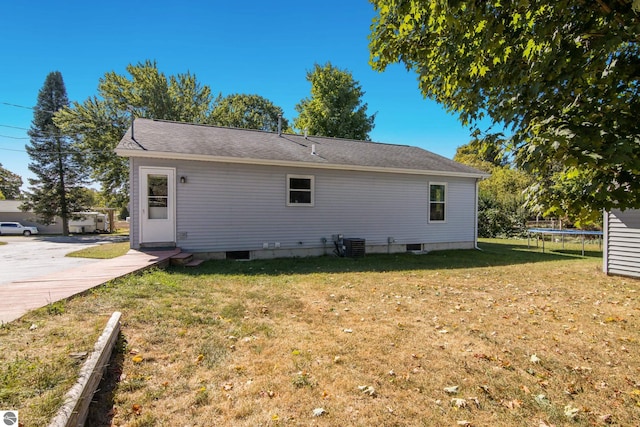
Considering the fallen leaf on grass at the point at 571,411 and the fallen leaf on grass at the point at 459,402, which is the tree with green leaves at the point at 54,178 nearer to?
the fallen leaf on grass at the point at 459,402

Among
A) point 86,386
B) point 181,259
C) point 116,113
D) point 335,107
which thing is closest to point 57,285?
point 181,259

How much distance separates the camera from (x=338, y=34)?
1234 centimetres

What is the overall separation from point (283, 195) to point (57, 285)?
6.08 metres

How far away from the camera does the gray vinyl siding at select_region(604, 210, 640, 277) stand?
7551 millimetres

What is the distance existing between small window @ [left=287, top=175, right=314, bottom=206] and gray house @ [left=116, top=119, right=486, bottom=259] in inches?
1.3

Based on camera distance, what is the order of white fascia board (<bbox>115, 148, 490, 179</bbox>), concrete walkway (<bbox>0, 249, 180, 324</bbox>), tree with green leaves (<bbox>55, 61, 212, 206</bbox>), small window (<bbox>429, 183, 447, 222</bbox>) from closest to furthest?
concrete walkway (<bbox>0, 249, 180, 324</bbox>)
white fascia board (<bbox>115, 148, 490, 179</bbox>)
small window (<bbox>429, 183, 447, 222</bbox>)
tree with green leaves (<bbox>55, 61, 212, 206</bbox>)

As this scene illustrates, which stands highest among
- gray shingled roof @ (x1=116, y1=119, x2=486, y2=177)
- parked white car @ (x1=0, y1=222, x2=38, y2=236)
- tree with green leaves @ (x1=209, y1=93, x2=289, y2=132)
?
tree with green leaves @ (x1=209, y1=93, x2=289, y2=132)

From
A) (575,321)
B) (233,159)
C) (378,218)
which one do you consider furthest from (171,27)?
(575,321)

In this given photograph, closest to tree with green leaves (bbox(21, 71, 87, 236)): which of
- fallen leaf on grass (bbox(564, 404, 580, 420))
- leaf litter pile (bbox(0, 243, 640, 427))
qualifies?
leaf litter pile (bbox(0, 243, 640, 427))

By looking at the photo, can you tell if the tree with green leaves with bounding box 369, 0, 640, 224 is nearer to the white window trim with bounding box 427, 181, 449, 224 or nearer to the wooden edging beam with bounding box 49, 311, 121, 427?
the wooden edging beam with bounding box 49, 311, 121, 427

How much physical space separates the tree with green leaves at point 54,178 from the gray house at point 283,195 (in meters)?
19.0

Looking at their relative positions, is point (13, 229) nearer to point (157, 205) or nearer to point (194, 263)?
point (157, 205)

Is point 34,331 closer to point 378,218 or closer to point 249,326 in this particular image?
point 249,326

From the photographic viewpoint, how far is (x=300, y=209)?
33.6 feet
